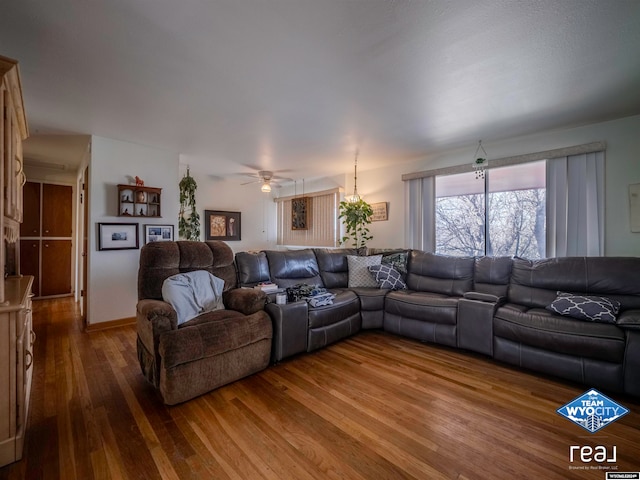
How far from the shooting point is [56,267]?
211 inches

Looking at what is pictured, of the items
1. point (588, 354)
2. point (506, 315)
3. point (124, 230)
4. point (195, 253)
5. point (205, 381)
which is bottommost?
point (205, 381)

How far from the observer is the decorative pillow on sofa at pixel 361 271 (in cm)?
388

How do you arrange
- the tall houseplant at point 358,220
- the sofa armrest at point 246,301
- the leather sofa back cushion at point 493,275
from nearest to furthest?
the sofa armrest at point 246,301
the leather sofa back cushion at point 493,275
the tall houseplant at point 358,220

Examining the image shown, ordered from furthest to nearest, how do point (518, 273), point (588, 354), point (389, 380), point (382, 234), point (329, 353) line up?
point (382, 234), point (518, 273), point (329, 353), point (389, 380), point (588, 354)

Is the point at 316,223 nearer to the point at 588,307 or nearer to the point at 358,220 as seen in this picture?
the point at 358,220

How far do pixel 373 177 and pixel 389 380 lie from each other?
362cm

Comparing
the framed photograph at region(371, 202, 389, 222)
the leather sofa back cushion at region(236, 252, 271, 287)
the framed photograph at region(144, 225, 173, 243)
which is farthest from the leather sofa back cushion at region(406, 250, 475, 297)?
the framed photograph at region(144, 225, 173, 243)

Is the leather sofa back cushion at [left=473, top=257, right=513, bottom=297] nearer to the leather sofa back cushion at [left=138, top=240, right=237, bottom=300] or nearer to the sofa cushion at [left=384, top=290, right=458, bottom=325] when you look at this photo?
the sofa cushion at [left=384, top=290, right=458, bottom=325]

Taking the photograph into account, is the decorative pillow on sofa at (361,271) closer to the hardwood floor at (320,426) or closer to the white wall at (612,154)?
the hardwood floor at (320,426)

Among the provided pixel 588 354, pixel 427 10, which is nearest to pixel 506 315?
pixel 588 354

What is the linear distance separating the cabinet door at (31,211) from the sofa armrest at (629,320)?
8.13 meters

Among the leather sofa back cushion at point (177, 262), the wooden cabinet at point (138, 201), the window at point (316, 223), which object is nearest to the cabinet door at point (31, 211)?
the wooden cabinet at point (138, 201)

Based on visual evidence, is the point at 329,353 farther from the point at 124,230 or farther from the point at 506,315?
the point at 124,230

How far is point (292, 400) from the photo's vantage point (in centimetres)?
202
